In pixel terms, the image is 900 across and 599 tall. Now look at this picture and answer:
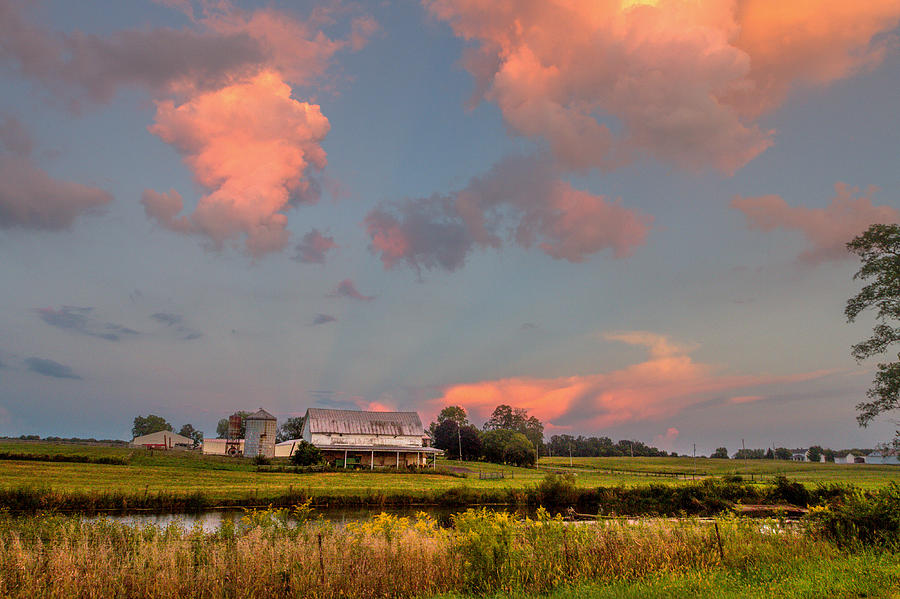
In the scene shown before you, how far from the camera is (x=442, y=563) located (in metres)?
13.1

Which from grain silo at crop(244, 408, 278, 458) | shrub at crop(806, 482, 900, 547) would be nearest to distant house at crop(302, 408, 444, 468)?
Result: grain silo at crop(244, 408, 278, 458)

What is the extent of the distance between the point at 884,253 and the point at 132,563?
50.6 metres

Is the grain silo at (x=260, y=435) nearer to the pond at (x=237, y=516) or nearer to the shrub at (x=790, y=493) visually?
the pond at (x=237, y=516)

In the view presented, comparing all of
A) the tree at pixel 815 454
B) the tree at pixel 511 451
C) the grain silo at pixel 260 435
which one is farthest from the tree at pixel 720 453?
the grain silo at pixel 260 435

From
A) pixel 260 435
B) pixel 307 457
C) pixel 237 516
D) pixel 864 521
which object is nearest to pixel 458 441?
pixel 260 435

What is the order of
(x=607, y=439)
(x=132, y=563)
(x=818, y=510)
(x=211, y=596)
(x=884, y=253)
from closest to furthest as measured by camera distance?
(x=211, y=596) < (x=132, y=563) < (x=818, y=510) < (x=884, y=253) < (x=607, y=439)

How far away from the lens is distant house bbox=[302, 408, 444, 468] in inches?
3140

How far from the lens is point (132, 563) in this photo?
12.5 meters

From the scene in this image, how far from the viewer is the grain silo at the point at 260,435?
82.0 meters

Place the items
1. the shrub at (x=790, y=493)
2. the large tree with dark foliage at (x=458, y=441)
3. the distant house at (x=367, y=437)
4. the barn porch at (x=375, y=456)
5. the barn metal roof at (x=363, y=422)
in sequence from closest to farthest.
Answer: the shrub at (x=790, y=493)
the barn porch at (x=375, y=456)
the distant house at (x=367, y=437)
the barn metal roof at (x=363, y=422)
the large tree with dark foliage at (x=458, y=441)

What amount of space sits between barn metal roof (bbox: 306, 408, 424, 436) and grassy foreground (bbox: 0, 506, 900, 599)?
6866 centimetres

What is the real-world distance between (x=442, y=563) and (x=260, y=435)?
7619 centimetres

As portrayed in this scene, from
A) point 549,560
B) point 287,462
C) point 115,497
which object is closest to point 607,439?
point 287,462

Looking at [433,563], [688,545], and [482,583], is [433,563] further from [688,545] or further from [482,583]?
[688,545]
